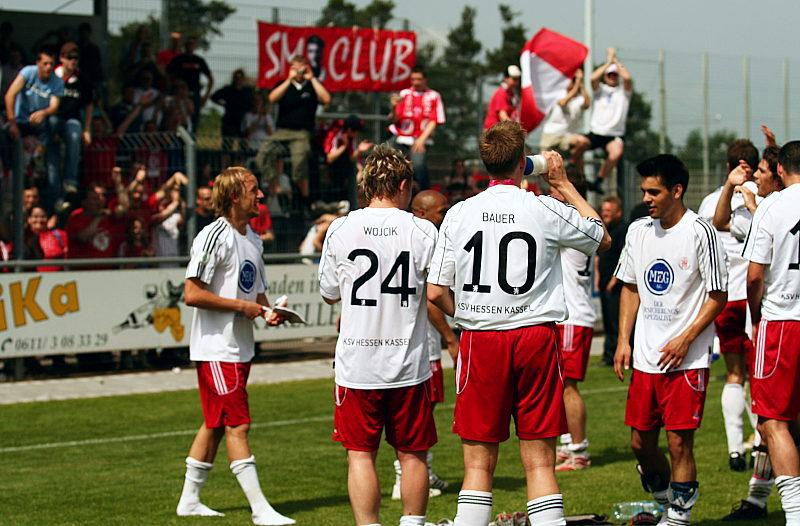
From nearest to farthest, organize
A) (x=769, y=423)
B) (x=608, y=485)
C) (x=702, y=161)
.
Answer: (x=769, y=423)
(x=608, y=485)
(x=702, y=161)

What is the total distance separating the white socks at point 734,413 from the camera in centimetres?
1020

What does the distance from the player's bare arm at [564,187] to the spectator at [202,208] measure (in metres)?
11.4

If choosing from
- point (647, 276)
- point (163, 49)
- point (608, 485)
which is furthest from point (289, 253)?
point (647, 276)

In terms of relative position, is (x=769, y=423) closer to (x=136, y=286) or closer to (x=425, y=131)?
(x=136, y=286)

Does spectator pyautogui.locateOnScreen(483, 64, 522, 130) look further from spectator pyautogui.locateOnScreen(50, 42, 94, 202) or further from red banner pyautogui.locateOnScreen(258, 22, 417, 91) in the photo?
spectator pyautogui.locateOnScreen(50, 42, 94, 202)

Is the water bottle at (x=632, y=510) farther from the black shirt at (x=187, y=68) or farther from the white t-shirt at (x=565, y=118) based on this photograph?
the white t-shirt at (x=565, y=118)

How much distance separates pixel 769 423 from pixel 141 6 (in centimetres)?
1408

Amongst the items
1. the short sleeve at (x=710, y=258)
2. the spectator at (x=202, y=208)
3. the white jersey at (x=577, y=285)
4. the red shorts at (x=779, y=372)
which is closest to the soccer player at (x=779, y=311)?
the red shorts at (x=779, y=372)

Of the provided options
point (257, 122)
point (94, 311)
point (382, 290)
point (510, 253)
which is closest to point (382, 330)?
point (382, 290)

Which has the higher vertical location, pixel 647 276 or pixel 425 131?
pixel 425 131

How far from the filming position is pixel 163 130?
741 inches

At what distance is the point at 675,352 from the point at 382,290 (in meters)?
1.86

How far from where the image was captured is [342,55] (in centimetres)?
2180

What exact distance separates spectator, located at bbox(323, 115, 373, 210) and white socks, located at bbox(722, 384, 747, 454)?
10.0 m
